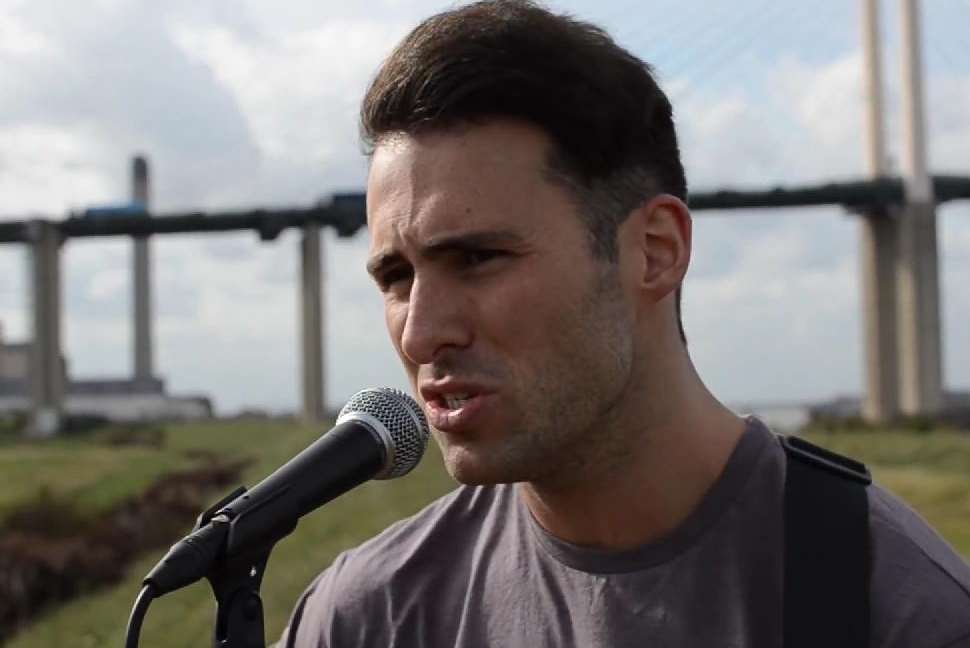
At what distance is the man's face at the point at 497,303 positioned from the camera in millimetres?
2352

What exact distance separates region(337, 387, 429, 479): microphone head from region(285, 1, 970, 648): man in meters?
0.03

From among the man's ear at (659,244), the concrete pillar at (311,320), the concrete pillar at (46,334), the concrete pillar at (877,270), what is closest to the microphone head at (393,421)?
the man's ear at (659,244)

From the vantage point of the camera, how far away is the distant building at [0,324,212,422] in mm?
53594

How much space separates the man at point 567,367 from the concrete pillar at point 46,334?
4538cm

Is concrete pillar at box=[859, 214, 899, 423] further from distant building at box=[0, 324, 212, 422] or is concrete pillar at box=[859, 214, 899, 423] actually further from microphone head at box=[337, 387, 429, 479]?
microphone head at box=[337, 387, 429, 479]

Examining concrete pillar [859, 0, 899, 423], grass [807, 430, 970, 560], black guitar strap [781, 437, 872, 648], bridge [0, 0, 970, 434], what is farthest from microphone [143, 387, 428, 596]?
concrete pillar [859, 0, 899, 423]

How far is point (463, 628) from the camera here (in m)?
2.56

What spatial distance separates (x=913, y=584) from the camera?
2330mm

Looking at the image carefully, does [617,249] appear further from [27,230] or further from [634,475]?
[27,230]

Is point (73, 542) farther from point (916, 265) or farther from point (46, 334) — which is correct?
point (46, 334)

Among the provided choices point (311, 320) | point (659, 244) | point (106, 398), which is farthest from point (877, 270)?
point (659, 244)

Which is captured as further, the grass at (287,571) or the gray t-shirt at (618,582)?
the grass at (287,571)

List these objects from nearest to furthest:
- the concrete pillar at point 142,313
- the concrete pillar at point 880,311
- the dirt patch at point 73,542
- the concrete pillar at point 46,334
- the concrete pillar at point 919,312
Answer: the dirt patch at point 73,542, the concrete pillar at point 919,312, the concrete pillar at point 880,311, the concrete pillar at point 46,334, the concrete pillar at point 142,313

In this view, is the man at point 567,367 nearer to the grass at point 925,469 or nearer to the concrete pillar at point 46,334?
the grass at point 925,469
